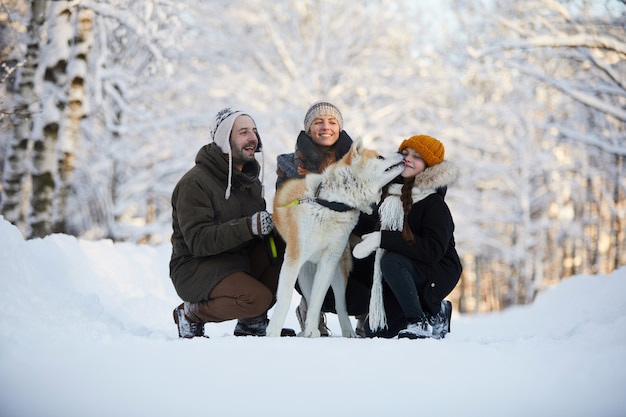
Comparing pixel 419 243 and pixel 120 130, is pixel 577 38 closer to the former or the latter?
pixel 419 243

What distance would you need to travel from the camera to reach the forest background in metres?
7.44

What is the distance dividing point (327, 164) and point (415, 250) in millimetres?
939

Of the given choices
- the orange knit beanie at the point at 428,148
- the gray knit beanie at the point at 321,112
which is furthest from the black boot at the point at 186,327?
the orange knit beanie at the point at 428,148

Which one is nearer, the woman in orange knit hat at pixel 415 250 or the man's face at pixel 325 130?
the woman in orange knit hat at pixel 415 250

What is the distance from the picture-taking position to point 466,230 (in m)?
15.3

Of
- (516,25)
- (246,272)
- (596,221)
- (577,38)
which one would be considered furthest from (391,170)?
(596,221)

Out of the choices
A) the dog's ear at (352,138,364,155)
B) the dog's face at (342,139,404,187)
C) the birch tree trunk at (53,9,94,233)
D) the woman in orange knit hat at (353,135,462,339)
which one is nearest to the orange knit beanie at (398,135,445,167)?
the woman in orange knit hat at (353,135,462,339)

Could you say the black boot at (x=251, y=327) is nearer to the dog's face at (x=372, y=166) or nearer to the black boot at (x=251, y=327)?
the black boot at (x=251, y=327)

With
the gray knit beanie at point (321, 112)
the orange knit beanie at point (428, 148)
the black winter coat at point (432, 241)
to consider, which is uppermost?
the gray knit beanie at point (321, 112)

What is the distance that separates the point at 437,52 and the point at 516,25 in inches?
90.1

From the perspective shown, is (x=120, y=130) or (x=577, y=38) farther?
(x=120, y=130)

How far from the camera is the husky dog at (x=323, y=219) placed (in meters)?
3.62

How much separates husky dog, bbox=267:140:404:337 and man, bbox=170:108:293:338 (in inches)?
8.2

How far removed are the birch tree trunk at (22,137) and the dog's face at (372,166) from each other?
492cm
